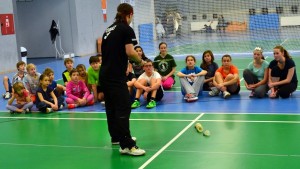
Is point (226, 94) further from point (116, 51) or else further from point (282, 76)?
point (116, 51)

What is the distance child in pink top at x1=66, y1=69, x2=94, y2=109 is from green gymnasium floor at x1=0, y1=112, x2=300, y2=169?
0.82m

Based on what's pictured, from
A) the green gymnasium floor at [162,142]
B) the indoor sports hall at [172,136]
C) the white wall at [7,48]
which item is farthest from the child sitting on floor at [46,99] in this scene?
the white wall at [7,48]

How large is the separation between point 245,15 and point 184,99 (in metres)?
18.1

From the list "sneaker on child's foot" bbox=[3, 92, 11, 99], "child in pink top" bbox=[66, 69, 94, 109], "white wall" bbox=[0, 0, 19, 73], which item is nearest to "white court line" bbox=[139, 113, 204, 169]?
"child in pink top" bbox=[66, 69, 94, 109]

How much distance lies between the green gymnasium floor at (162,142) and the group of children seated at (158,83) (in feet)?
2.39

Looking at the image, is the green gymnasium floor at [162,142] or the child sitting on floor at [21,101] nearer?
the green gymnasium floor at [162,142]

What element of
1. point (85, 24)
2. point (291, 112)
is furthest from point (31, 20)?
point (291, 112)

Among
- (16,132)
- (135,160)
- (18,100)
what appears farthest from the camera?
(18,100)

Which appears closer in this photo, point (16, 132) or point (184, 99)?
point (16, 132)

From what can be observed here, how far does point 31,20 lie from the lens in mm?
17562

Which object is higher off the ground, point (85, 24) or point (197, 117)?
point (85, 24)

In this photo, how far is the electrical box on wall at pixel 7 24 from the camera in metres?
13.5

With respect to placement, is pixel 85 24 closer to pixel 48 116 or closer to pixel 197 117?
pixel 48 116

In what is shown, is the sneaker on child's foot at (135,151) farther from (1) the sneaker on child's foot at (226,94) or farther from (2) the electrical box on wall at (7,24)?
(2) the electrical box on wall at (7,24)
